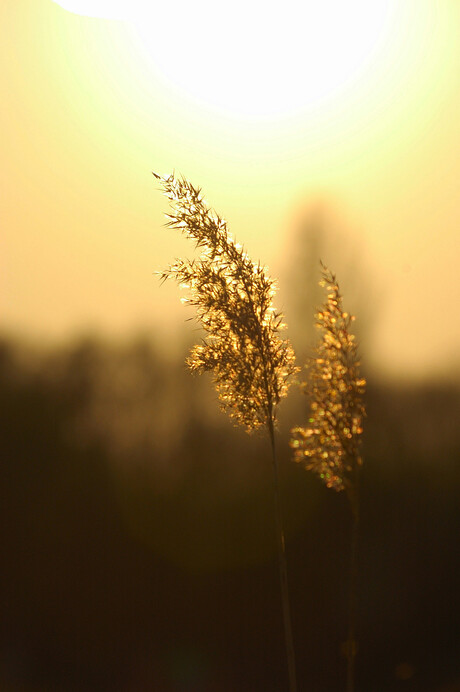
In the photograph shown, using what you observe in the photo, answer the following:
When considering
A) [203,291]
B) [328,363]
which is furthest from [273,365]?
[203,291]

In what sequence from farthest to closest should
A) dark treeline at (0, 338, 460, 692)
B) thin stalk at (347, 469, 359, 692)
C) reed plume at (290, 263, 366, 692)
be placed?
dark treeline at (0, 338, 460, 692), reed plume at (290, 263, 366, 692), thin stalk at (347, 469, 359, 692)

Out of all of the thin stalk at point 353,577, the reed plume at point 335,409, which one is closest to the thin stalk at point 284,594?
the reed plume at point 335,409

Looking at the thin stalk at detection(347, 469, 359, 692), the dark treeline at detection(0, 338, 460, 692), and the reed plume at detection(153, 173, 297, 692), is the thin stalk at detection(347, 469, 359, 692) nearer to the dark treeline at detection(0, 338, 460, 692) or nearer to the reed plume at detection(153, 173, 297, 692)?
the reed plume at detection(153, 173, 297, 692)

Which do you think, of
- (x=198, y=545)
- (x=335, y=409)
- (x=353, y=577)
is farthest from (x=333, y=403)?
(x=198, y=545)

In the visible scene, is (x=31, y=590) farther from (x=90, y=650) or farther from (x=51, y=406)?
(x=51, y=406)

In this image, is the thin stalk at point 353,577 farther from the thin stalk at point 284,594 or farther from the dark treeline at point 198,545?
the dark treeline at point 198,545

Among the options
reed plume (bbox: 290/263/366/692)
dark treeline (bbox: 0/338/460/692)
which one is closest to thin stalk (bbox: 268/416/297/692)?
reed plume (bbox: 290/263/366/692)
